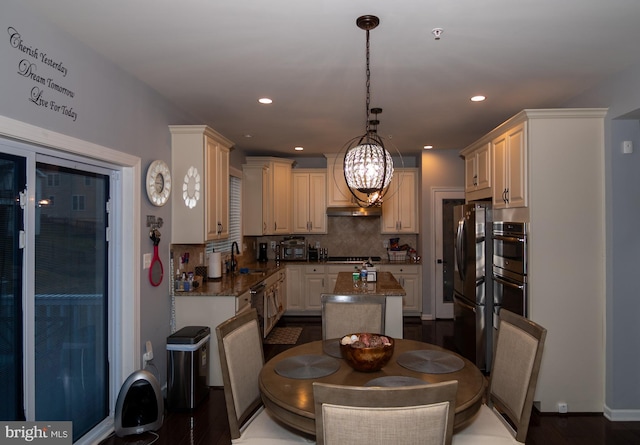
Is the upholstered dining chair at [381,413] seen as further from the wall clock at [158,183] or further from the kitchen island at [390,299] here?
the wall clock at [158,183]

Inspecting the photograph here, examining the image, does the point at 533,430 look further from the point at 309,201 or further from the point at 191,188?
the point at 309,201

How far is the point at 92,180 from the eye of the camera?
2926mm

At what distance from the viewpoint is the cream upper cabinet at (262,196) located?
249 inches

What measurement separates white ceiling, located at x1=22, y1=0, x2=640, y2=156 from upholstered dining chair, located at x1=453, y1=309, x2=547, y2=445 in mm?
1658

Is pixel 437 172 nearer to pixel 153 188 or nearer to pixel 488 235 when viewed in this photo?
pixel 488 235

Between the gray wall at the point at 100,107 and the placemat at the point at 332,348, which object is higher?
the gray wall at the point at 100,107

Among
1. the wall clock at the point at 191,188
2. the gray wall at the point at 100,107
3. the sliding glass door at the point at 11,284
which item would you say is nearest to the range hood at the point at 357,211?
the gray wall at the point at 100,107

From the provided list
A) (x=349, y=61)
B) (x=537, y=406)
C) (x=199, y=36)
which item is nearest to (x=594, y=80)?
(x=349, y=61)

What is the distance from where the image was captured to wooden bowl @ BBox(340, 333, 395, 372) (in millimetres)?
2090

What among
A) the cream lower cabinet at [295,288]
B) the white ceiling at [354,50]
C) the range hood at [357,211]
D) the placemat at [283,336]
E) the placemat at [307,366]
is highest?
the white ceiling at [354,50]

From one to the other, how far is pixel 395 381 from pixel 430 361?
0.42m

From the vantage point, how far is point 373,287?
4020 mm

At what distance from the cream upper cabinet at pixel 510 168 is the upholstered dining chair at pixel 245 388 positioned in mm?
2408

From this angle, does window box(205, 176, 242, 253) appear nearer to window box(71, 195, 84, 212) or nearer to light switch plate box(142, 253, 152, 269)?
light switch plate box(142, 253, 152, 269)
